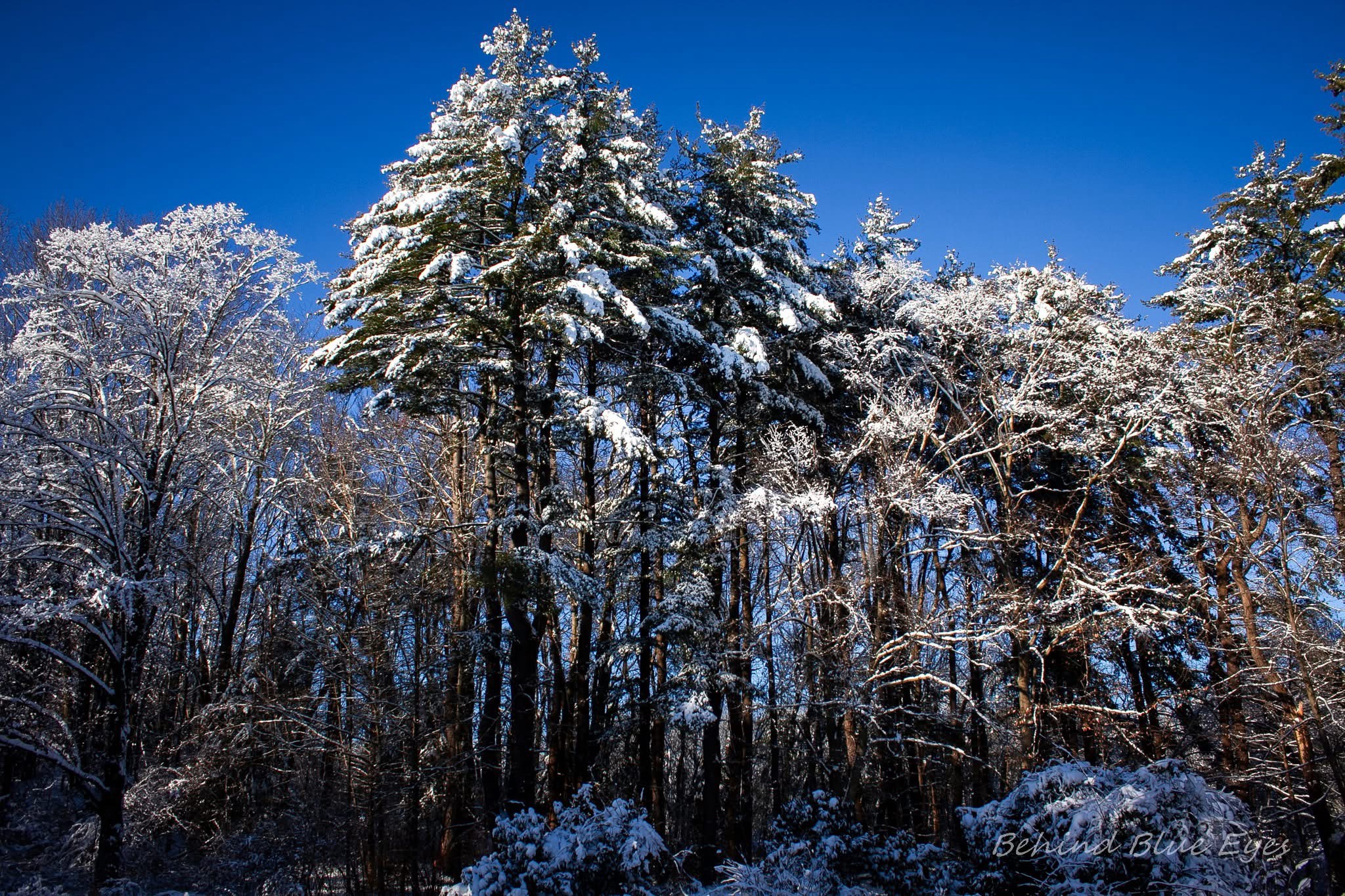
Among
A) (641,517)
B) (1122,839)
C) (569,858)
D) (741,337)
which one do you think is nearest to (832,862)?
(1122,839)

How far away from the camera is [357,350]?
13.7 meters

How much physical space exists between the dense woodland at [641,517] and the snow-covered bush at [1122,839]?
1.27 feet

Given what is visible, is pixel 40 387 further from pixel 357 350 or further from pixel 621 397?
pixel 621 397

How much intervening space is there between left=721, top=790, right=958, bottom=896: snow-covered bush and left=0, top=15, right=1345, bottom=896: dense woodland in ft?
0.26

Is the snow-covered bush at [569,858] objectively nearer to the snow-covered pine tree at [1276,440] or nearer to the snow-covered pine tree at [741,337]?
the snow-covered pine tree at [741,337]

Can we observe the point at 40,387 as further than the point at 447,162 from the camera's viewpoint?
No

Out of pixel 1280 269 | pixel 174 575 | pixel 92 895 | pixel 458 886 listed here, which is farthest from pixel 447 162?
pixel 1280 269

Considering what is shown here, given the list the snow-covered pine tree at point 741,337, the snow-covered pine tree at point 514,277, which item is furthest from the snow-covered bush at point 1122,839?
the snow-covered pine tree at point 514,277

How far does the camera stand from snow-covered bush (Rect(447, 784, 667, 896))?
8.79m

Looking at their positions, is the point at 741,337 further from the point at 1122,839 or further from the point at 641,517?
the point at 1122,839

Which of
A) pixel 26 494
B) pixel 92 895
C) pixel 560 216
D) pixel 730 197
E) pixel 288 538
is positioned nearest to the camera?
pixel 92 895

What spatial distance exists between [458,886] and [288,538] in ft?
54.8

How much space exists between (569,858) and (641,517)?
24.3ft

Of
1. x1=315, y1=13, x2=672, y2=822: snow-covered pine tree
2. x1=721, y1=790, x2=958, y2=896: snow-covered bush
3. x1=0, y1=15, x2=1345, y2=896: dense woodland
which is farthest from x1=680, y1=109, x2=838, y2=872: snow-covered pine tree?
x1=721, y1=790, x2=958, y2=896: snow-covered bush
